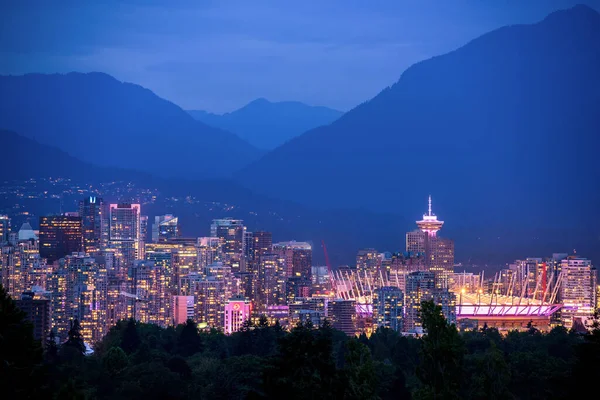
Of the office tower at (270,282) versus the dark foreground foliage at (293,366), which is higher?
the office tower at (270,282)

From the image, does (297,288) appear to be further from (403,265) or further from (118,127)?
(118,127)

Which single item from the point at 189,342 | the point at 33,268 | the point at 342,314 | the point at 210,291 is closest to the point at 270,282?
the point at 210,291

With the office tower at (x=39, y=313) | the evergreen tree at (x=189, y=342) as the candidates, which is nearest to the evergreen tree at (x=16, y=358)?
the evergreen tree at (x=189, y=342)

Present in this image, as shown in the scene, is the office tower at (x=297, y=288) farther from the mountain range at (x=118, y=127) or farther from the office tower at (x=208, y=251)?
the mountain range at (x=118, y=127)

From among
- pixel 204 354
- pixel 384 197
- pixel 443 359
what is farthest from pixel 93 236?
pixel 443 359

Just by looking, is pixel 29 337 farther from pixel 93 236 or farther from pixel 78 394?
pixel 93 236

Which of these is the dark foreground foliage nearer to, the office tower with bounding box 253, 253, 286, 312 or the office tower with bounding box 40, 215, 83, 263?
the office tower with bounding box 253, 253, 286, 312

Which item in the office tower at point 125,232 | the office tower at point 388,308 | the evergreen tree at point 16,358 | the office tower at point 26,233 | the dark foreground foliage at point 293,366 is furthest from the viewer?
the office tower at point 125,232
